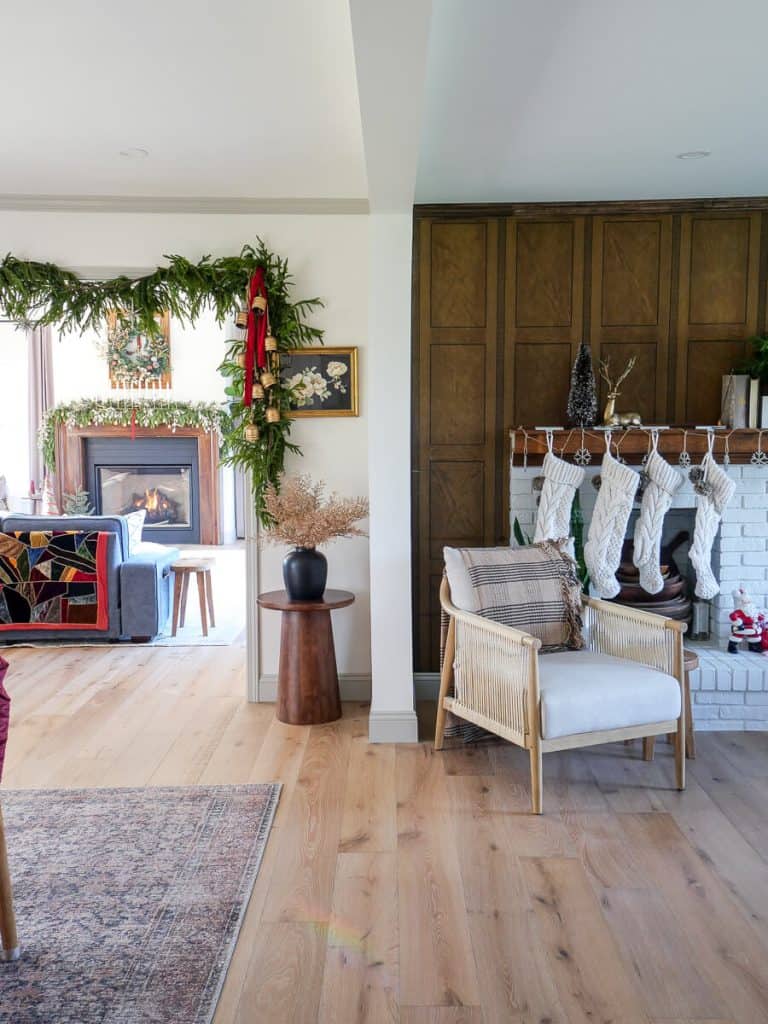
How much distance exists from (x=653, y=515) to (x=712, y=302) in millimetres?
1106

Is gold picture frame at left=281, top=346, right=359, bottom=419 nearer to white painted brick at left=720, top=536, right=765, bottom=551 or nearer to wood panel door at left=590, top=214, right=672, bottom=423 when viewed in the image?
wood panel door at left=590, top=214, right=672, bottom=423

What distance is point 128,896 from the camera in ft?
8.23

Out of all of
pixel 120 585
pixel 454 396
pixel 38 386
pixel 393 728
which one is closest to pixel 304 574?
pixel 393 728

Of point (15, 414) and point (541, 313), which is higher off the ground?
point (541, 313)

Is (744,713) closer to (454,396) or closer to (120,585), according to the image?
(454,396)

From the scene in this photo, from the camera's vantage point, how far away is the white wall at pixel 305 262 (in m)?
4.23

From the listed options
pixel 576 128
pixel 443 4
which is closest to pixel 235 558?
pixel 576 128

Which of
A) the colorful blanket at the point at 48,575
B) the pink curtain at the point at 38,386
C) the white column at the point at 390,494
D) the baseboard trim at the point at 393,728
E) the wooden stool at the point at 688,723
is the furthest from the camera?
the pink curtain at the point at 38,386

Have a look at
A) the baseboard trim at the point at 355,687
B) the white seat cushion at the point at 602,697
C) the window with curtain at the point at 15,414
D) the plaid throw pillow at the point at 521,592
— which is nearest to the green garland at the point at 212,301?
the baseboard trim at the point at 355,687

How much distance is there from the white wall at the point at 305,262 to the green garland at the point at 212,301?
3.0 inches

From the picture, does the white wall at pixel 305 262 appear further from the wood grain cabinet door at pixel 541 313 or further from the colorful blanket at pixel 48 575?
the colorful blanket at pixel 48 575

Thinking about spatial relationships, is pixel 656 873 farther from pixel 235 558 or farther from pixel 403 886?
pixel 235 558

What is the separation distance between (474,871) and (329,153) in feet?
9.12

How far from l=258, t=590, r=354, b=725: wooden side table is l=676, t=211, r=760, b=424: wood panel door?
199 centimetres
